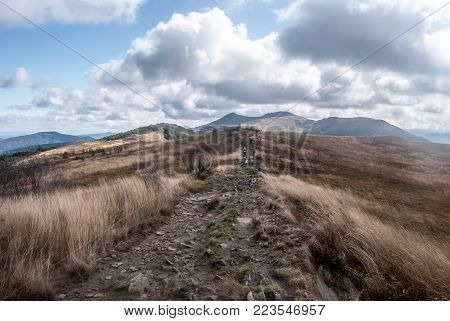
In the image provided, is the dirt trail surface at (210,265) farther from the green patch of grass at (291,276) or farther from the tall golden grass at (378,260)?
the tall golden grass at (378,260)

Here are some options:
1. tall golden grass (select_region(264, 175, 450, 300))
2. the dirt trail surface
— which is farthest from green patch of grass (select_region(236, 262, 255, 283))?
tall golden grass (select_region(264, 175, 450, 300))

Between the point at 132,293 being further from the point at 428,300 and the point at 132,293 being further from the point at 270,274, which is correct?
the point at 428,300

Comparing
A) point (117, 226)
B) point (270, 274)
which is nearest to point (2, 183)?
point (117, 226)

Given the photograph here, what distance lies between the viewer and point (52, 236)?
5953 millimetres

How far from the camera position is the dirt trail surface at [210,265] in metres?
4.88

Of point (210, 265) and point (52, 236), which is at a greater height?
point (52, 236)

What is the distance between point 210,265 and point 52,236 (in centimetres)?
265

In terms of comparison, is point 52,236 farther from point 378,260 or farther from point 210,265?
point 378,260

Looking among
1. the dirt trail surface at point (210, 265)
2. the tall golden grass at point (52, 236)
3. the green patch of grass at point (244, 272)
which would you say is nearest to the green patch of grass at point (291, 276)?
the dirt trail surface at point (210, 265)

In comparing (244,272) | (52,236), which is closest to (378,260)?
(244,272)

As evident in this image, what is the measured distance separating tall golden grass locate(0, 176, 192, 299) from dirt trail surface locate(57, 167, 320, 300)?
355mm

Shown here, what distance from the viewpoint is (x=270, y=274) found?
5562mm

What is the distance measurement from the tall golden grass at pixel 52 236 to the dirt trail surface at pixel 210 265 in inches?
14.0

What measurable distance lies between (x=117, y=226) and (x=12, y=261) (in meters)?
2.72
